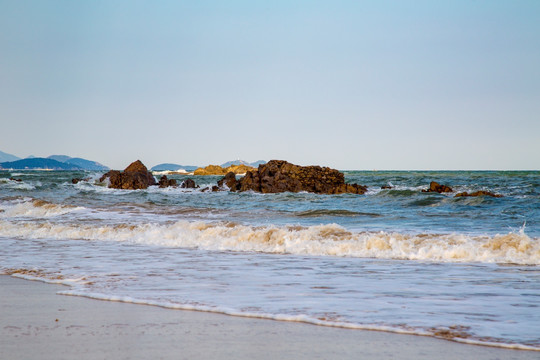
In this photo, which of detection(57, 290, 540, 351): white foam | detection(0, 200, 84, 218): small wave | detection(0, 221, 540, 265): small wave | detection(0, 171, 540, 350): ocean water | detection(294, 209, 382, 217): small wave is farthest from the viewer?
detection(0, 200, 84, 218): small wave

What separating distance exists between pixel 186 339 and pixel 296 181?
27180mm

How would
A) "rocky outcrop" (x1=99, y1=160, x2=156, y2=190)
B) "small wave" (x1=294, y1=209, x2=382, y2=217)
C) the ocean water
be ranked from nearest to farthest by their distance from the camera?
the ocean water < "small wave" (x1=294, y1=209, x2=382, y2=217) < "rocky outcrop" (x1=99, y1=160, x2=156, y2=190)

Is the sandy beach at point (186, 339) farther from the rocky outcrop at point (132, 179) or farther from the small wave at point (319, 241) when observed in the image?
the rocky outcrop at point (132, 179)

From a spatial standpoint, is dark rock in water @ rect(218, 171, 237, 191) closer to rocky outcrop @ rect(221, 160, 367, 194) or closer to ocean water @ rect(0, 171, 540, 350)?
rocky outcrop @ rect(221, 160, 367, 194)

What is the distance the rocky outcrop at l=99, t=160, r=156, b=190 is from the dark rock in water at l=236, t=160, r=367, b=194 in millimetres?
9627

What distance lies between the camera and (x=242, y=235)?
36.2 ft

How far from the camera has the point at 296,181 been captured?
3080 centimetres

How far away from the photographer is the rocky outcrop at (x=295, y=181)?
3011cm

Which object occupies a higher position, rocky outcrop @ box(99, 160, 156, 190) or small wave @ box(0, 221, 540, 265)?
rocky outcrop @ box(99, 160, 156, 190)

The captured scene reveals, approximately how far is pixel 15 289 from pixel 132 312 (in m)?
2.03

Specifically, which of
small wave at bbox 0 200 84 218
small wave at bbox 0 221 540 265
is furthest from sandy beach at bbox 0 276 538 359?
small wave at bbox 0 200 84 218

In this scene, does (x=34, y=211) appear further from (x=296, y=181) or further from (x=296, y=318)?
(x=296, y=318)

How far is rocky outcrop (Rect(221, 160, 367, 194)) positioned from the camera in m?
30.1

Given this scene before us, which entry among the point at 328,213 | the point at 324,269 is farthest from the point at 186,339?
the point at 328,213
